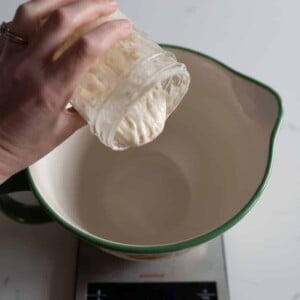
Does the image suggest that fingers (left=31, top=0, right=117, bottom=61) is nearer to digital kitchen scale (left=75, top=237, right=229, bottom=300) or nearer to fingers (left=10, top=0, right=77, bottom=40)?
fingers (left=10, top=0, right=77, bottom=40)

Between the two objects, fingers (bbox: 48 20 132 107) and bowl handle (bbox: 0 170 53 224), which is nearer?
fingers (bbox: 48 20 132 107)

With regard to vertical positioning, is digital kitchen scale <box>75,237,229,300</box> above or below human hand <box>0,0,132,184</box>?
below

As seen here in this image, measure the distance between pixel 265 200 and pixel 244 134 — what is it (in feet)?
0.28

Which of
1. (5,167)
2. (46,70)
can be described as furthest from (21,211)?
(46,70)

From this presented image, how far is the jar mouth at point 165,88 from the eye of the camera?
0.42 metres

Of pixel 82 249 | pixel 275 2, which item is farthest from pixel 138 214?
pixel 275 2

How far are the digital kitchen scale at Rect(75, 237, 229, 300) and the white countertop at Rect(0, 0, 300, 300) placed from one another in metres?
0.02

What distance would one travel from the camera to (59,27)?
385mm

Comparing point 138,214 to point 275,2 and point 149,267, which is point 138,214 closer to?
point 149,267

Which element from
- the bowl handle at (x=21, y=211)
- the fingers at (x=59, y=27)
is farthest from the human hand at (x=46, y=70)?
the bowl handle at (x=21, y=211)

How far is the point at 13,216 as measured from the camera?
1.80 feet

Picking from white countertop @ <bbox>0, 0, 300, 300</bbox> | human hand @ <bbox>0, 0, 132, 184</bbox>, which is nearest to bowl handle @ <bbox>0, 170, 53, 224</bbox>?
white countertop @ <bbox>0, 0, 300, 300</bbox>

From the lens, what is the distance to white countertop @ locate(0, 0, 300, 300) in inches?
21.1

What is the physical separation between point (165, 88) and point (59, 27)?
0.16m
